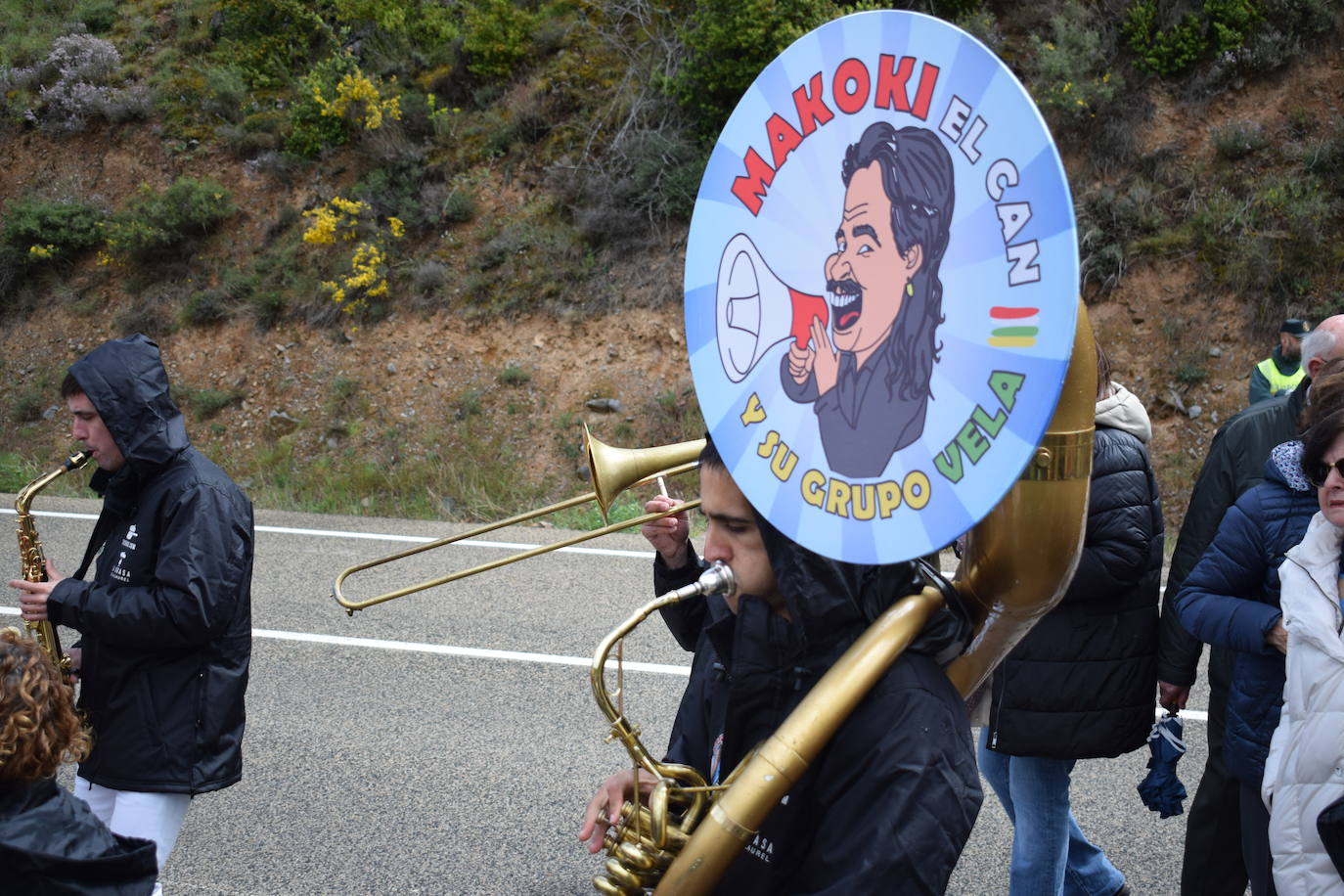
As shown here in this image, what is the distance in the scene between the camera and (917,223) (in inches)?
60.6

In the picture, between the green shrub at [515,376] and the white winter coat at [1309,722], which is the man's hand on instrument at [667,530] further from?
the green shrub at [515,376]

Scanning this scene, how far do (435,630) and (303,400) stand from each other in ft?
24.6

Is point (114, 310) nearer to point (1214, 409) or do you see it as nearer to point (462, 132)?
point (462, 132)

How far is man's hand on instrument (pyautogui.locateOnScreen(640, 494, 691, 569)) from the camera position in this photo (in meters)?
2.57

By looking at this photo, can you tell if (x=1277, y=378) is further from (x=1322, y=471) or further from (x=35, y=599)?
(x=35, y=599)

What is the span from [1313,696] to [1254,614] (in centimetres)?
40

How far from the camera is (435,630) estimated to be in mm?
6629

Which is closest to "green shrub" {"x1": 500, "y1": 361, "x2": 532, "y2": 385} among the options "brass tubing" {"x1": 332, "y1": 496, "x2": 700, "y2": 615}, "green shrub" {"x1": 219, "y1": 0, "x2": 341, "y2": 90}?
"green shrub" {"x1": 219, "y1": 0, "x2": 341, "y2": 90}

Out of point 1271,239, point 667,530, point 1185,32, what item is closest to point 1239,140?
point 1271,239

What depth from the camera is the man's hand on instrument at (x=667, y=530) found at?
257 centimetres

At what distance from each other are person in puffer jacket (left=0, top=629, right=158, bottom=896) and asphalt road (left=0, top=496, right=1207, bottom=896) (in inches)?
77.7

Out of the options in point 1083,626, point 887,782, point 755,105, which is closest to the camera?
point 887,782

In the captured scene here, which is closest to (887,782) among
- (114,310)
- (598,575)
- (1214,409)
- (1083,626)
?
(1083,626)

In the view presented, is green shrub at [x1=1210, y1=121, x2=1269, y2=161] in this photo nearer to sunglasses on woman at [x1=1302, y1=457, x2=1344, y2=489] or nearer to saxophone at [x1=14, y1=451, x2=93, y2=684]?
sunglasses on woman at [x1=1302, y1=457, x2=1344, y2=489]
